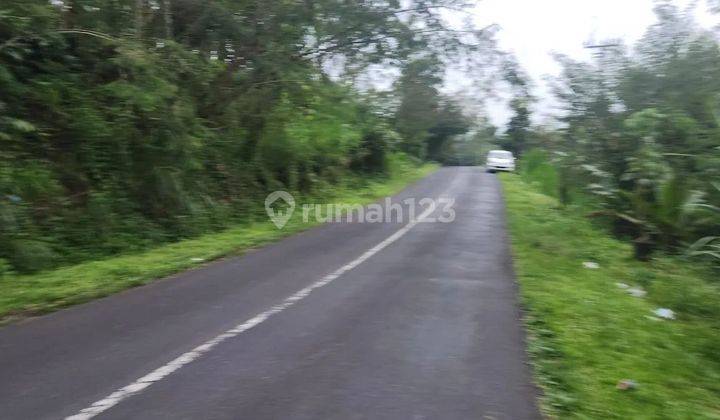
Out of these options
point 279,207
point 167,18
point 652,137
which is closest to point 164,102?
point 167,18

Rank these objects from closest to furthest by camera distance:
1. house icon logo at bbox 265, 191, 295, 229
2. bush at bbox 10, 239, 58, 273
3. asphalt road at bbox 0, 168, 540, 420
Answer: asphalt road at bbox 0, 168, 540, 420, bush at bbox 10, 239, 58, 273, house icon logo at bbox 265, 191, 295, 229

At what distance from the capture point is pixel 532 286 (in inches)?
364

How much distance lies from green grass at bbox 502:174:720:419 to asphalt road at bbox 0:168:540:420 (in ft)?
1.07

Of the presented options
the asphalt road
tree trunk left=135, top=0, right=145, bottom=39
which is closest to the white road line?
the asphalt road

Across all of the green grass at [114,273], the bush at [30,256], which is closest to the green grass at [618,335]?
the green grass at [114,273]

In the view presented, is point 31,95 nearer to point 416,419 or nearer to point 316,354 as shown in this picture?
point 316,354

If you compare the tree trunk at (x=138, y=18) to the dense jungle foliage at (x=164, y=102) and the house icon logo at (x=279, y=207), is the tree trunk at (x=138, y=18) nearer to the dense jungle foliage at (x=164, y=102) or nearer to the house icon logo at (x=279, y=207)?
the dense jungle foliage at (x=164, y=102)

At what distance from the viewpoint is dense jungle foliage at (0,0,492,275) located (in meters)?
11.7

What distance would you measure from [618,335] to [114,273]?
703cm

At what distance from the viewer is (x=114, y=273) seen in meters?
9.62

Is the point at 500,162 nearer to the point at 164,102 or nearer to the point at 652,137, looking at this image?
the point at 652,137

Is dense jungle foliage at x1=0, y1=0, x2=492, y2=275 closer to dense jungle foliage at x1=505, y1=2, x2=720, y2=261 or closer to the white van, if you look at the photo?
dense jungle foliage at x1=505, y1=2, x2=720, y2=261

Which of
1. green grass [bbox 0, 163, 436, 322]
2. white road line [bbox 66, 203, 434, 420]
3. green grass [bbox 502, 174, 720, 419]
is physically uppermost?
green grass [bbox 0, 163, 436, 322]

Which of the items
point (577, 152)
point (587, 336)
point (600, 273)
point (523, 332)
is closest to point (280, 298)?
point (523, 332)
